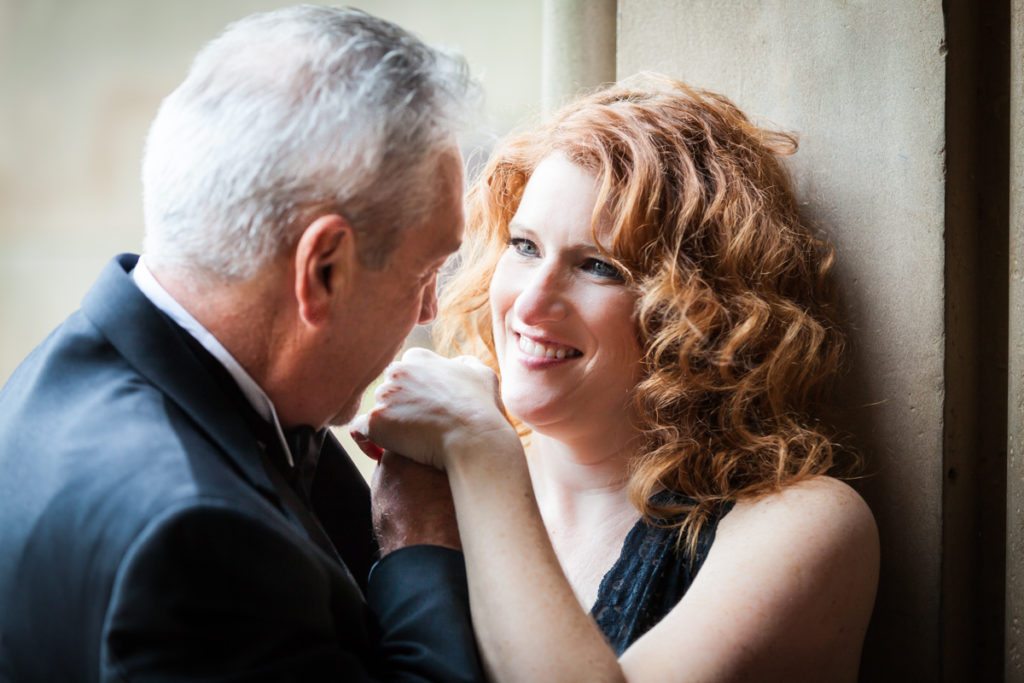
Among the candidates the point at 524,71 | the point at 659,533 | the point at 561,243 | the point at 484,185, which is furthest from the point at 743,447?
the point at 524,71

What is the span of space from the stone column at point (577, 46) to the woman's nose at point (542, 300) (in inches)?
33.8

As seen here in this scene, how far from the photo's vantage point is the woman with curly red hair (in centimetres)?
175

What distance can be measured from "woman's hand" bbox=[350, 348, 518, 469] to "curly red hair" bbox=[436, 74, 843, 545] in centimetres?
39

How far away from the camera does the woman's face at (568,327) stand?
2037 mm

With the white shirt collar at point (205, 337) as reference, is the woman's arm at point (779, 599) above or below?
below

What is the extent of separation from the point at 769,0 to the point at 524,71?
9.25 feet

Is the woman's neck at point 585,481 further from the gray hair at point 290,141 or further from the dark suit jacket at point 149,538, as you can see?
the gray hair at point 290,141

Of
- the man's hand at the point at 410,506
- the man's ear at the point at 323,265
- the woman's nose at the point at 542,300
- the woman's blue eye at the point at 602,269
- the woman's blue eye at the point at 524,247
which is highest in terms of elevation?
the man's ear at the point at 323,265

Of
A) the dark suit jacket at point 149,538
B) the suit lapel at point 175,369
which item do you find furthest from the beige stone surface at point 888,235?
the suit lapel at point 175,369

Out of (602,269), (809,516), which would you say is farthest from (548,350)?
(809,516)

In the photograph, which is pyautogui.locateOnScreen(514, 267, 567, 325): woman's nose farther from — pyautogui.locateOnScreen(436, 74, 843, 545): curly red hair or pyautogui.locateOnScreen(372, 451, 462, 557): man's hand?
pyautogui.locateOnScreen(372, 451, 462, 557): man's hand

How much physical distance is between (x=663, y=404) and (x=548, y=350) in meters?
0.25

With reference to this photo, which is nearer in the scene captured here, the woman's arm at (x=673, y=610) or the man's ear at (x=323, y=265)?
the man's ear at (x=323, y=265)

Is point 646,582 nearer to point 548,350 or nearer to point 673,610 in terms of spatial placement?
point 673,610
